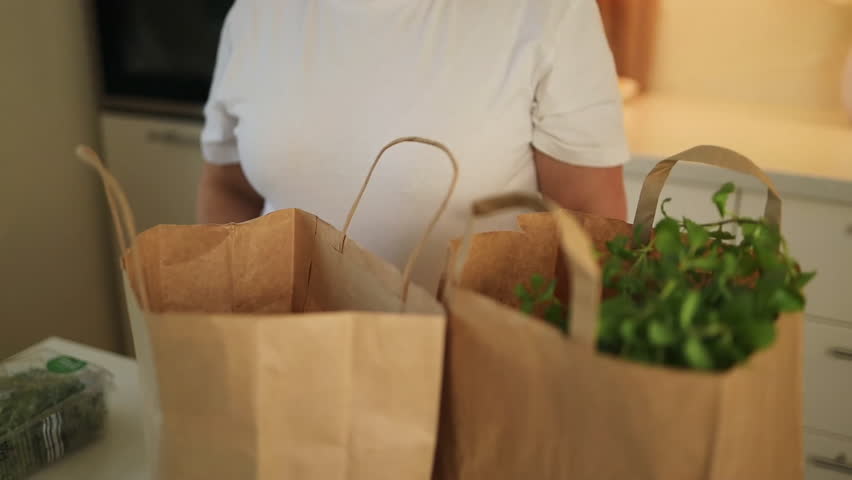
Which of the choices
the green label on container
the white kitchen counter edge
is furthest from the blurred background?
the green label on container

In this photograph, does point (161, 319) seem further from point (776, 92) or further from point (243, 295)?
point (776, 92)

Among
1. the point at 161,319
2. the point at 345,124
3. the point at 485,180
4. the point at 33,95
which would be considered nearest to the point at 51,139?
the point at 33,95

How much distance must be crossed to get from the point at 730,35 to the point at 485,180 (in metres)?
1.25

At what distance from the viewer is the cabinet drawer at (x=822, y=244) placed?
4.63 ft

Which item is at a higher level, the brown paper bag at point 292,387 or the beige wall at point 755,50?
the beige wall at point 755,50

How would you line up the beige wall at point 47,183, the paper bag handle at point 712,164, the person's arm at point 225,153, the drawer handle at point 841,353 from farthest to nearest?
the beige wall at point 47,183
the drawer handle at point 841,353
the person's arm at point 225,153
the paper bag handle at point 712,164

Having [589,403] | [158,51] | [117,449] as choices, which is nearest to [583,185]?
[589,403]

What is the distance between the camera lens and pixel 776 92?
1890 mm

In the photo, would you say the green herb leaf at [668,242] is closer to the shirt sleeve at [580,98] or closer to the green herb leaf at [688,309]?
the green herb leaf at [688,309]

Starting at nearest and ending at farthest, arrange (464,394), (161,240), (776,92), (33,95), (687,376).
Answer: (687,376)
(464,394)
(161,240)
(33,95)
(776,92)

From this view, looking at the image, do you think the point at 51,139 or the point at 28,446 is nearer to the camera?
the point at 28,446

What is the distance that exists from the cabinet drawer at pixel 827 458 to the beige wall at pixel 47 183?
1697 mm

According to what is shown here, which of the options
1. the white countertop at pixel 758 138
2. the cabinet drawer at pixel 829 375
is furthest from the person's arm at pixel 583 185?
the cabinet drawer at pixel 829 375

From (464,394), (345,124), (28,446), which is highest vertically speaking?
(345,124)
